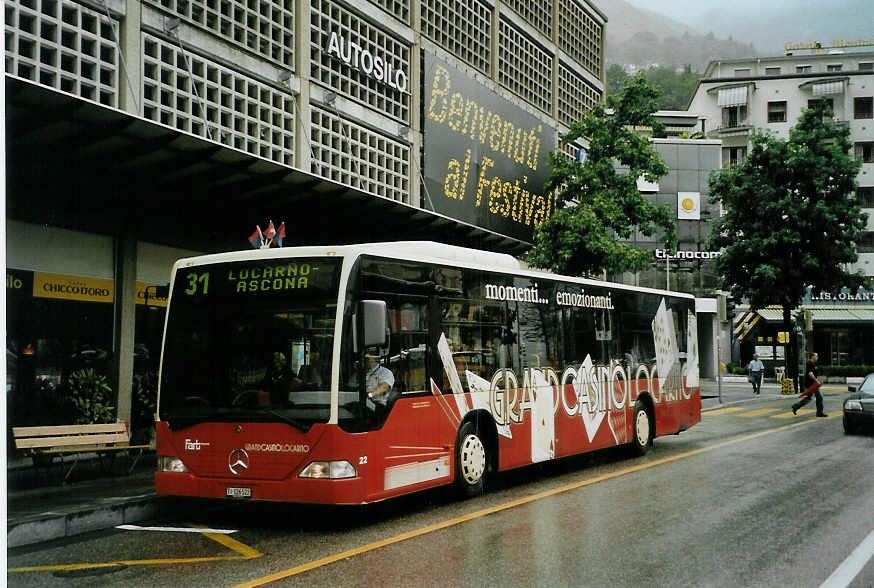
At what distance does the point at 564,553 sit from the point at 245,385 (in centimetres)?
350

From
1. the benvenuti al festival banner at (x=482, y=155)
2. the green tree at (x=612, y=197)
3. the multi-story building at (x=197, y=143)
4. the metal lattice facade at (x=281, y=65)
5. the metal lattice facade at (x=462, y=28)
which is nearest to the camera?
the multi-story building at (x=197, y=143)

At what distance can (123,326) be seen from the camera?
48.3 ft

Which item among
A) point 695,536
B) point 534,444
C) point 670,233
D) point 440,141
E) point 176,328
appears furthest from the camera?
point 670,233

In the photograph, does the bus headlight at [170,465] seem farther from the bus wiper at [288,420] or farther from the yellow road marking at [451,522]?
the yellow road marking at [451,522]

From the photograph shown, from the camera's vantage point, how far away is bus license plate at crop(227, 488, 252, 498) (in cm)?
883

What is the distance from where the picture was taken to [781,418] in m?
24.4

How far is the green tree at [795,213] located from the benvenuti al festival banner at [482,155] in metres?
13.6

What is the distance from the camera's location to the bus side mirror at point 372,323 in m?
8.76

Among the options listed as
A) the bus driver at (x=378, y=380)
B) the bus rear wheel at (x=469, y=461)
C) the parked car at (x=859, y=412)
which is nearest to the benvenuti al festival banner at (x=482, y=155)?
the parked car at (x=859, y=412)

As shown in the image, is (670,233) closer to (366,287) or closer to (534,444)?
(534,444)

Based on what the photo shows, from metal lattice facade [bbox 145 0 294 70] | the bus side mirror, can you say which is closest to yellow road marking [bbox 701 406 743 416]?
metal lattice facade [bbox 145 0 294 70]

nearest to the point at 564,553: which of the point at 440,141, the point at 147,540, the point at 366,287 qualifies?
the point at 366,287

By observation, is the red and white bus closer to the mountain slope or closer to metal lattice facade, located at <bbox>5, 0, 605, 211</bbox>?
metal lattice facade, located at <bbox>5, 0, 605, 211</bbox>

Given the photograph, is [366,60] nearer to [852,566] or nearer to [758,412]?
[758,412]
